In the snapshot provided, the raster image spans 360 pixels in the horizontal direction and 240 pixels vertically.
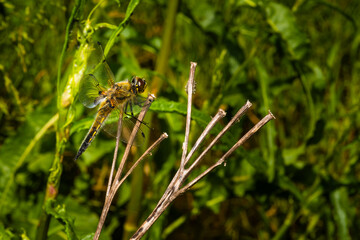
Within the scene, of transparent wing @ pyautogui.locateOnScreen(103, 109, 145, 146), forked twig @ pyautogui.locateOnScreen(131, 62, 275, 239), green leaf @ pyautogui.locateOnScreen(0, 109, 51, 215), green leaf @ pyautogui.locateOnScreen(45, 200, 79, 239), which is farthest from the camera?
green leaf @ pyautogui.locateOnScreen(0, 109, 51, 215)

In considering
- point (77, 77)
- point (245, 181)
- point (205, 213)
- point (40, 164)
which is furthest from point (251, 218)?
point (77, 77)

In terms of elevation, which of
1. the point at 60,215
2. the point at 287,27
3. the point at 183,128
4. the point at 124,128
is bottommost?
the point at 60,215

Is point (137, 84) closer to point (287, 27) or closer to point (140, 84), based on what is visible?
point (140, 84)

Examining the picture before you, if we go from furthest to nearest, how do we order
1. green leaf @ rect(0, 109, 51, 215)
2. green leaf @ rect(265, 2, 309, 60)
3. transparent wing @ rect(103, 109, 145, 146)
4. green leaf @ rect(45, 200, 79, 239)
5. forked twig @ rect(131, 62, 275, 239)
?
green leaf @ rect(265, 2, 309, 60) → green leaf @ rect(0, 109, 51, 215) → transparent wing @ rect(103, 109, 145, 146) → green leaf @ rect(45, 200, 79, 239) → forked twig @ rect(131, 62, 275, 239)

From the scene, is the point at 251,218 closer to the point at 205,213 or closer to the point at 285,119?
the point at 205,213

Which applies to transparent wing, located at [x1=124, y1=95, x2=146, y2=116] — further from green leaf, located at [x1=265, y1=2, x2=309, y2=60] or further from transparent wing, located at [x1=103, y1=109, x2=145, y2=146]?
green leaf, located at [x1=265, y1=2, x2=309, y2=60]

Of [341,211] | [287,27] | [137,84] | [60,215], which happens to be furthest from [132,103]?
[341,211]

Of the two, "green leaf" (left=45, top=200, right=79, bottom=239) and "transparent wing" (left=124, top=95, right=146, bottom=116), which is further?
"transparent wing" (left=124, top=95, right=146, bottom=116)

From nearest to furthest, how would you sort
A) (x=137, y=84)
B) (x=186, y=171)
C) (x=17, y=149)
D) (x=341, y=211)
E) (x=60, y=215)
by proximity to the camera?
(x=186, y=171) < (x=60, y=215) < (x=137, y=84) < (x=17, y=149) < (x=341, y=211)

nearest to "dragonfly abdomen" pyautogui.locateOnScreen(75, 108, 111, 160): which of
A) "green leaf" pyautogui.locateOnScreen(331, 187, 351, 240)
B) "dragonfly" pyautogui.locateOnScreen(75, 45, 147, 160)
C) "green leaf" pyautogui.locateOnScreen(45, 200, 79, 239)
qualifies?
"dragonfly" pyautogui.locateOnScreen(75, 45, 147, 160)
